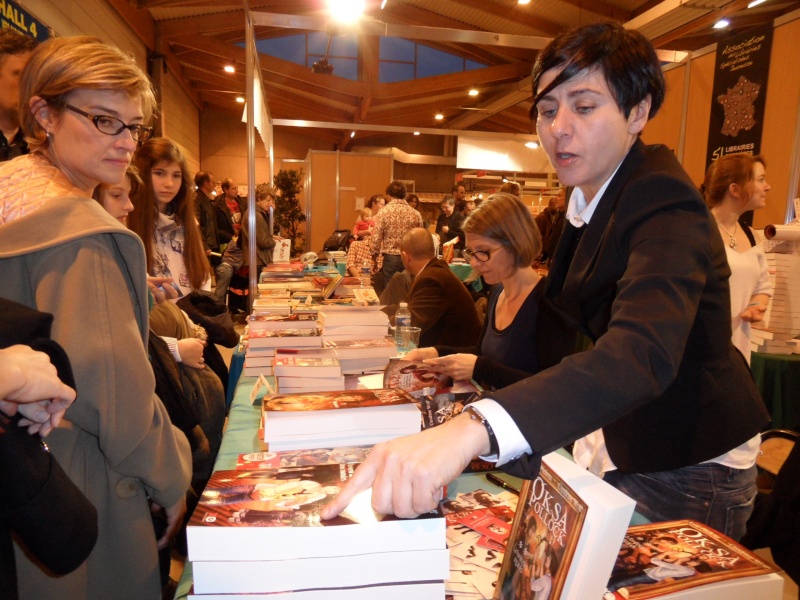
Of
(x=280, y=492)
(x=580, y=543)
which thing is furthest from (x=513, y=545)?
(x=280, y=492)

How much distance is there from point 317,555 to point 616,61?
90 centimetres

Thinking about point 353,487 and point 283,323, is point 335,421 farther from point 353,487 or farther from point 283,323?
point 283,323

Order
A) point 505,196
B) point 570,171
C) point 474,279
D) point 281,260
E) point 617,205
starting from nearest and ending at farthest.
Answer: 1. point 617,205
2. point 570,171
3. point 505,196
4. point 281,260
5. point 474,279

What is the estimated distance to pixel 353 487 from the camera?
61 cm

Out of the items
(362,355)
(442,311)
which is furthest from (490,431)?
(442,311)

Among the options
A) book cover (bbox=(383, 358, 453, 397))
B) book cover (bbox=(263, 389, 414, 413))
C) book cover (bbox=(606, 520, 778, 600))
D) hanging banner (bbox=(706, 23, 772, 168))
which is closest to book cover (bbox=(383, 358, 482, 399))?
book cover (bbox=(383, 358, 453, 397))

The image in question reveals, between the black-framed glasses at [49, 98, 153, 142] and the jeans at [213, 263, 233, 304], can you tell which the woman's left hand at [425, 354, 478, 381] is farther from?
the jeans at [213, 263, 233, 304]

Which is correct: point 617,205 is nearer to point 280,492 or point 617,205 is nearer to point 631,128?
point 631,128

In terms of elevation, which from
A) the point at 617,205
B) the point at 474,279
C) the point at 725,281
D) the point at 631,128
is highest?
the point at 631,128

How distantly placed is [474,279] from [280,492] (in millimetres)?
5004

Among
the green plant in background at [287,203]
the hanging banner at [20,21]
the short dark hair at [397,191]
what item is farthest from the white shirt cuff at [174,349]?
the green plant in background at [287,203]

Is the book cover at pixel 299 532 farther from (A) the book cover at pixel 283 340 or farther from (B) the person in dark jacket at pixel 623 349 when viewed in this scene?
(A) the book cover at pixel 283 340

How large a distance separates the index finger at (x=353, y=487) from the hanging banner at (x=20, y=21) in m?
4.07

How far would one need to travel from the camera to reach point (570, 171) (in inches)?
38.4
